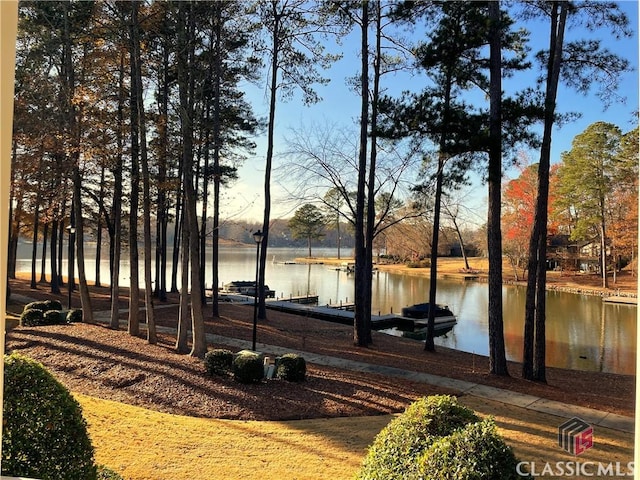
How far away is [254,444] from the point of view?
322 centimetres

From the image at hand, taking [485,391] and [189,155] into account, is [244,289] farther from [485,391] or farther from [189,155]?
[485,391]

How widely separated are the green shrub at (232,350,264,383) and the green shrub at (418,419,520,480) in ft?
11.1

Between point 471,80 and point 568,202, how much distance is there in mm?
9350

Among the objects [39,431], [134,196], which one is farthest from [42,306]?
[39,431]

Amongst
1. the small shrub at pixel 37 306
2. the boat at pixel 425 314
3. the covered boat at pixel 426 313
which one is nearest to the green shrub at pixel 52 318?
the small shrub at pixel 37 306

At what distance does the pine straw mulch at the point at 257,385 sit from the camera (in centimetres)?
411

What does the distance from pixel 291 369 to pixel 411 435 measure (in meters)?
3.37

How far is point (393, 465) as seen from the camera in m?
1.59

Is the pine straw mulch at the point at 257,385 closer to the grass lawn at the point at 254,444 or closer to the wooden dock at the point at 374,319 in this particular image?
the grass lawn at the point at 254,444

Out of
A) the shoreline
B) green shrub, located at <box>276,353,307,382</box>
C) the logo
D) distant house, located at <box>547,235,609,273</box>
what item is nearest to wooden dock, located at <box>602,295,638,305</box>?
the shoreline

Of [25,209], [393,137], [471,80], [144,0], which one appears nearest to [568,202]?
[471,80]

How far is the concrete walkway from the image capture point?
13.5 feet

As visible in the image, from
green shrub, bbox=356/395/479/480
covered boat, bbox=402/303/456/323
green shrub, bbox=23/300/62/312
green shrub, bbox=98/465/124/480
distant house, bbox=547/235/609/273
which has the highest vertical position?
distant house, bbox=547/235/609/273

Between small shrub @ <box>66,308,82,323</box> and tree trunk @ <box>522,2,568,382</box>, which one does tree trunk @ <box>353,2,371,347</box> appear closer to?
tree trunk @ <box>522,2,568,382</box>
